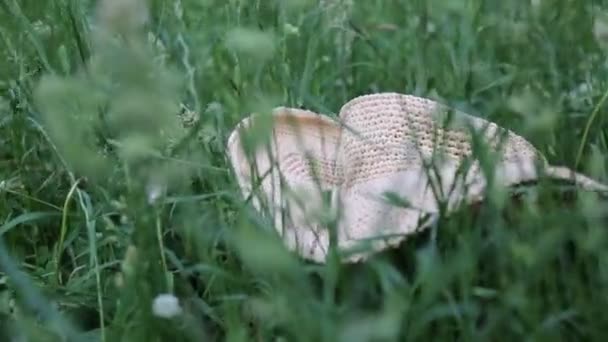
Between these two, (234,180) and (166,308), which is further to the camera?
(234,180)

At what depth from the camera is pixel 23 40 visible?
199 centimetres

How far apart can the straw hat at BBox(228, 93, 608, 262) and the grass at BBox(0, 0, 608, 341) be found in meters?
0.03

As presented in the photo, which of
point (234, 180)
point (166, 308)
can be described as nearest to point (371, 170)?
point (234, 180)

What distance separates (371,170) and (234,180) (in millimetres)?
170

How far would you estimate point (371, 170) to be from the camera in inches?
59.2

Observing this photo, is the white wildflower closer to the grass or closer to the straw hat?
the grass

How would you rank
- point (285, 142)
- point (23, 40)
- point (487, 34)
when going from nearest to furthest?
point (285, 142) → point (23, 40) → point (487, 34)

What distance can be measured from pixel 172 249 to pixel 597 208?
558 mm

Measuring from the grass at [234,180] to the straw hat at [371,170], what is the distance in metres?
0.03

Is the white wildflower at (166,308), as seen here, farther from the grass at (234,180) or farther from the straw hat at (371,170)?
the straw hat at (371,170)

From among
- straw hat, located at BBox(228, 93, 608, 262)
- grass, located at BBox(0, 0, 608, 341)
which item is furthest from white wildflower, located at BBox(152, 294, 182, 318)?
straw hat, located at BBox(228, 93, 608, 262)

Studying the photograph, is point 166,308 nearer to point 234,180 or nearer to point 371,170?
point 234,180

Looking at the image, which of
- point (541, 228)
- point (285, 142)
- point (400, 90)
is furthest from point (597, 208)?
point (400, 90)

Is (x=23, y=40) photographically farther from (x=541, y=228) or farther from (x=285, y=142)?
(x=541, y=228)
